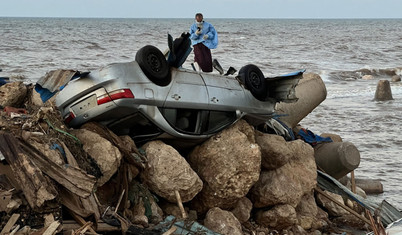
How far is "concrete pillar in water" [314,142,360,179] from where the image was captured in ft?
31.6

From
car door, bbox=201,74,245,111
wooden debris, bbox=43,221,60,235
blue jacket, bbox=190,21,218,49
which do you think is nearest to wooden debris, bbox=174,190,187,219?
car door, bbox=201,74,245,111

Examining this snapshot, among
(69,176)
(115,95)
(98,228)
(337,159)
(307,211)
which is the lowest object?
(307,211)

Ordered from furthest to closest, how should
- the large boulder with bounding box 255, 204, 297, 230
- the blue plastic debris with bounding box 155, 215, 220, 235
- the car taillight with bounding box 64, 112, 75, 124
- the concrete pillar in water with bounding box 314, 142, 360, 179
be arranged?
the concrete pillar in water with bounding box 314, 142, 360, 179, the large boulder with bounding box 255, 204, 297, 230, the car taillight with bounding box 64, 112, 75, 124, the blue plastic debris with bounding box 155, 215, 220, 235

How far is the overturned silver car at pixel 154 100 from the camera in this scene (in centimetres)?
699

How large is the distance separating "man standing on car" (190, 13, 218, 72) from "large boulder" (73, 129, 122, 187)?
367cm

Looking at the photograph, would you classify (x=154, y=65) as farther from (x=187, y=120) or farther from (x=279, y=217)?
(x=279, y=217)

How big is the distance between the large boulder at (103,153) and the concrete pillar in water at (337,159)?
4119 millimetres

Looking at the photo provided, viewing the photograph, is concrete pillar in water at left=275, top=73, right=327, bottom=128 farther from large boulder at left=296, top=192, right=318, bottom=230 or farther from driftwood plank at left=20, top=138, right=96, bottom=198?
driftwood plank at left=20, top=138, right=96, bottom=198

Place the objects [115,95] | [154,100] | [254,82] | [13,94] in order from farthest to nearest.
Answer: [254,82]
[13,94]
[154,100]
[115,95]

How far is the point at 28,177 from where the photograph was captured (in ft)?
17.5

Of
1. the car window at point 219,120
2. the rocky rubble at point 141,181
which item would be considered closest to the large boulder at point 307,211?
the rocky rubble at point 141,181

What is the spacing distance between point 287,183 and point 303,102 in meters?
3.46

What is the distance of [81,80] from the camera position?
718 centimetres

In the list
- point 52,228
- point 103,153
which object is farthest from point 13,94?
point 52,228
